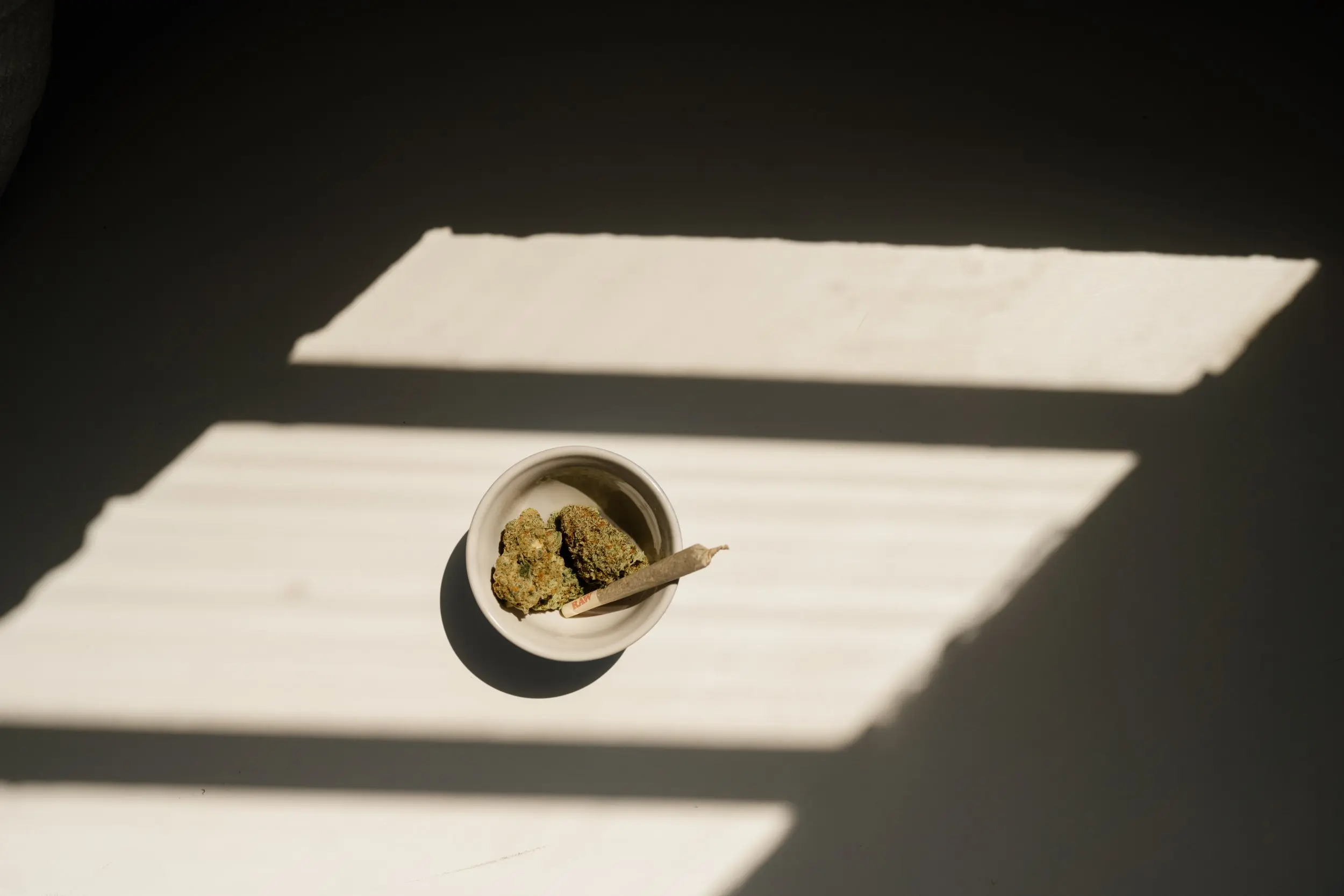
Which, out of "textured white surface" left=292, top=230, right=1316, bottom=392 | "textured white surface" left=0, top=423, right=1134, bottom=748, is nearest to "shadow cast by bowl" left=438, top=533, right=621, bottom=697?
"textured white surface" left=0, top=423, right=1134, bottom=748

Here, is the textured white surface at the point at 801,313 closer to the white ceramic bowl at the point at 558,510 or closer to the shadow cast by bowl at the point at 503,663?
the white ceramic bowl at the point at 558,510

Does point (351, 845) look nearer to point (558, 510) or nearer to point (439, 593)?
point (439, 593)

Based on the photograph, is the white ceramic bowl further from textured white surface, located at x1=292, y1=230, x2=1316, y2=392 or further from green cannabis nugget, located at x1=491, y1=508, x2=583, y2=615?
textured white surface, located at x1=292, y1=230, x2=1316, y2=392

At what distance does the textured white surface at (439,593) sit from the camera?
41.7 inches

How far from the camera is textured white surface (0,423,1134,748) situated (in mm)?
1060

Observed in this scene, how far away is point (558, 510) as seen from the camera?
1.01 meters

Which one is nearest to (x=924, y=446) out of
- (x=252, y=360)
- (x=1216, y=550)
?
(x=1216, y=550)

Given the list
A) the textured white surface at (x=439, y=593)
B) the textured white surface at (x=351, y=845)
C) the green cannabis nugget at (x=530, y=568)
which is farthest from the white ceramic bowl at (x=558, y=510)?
the textured white surface at (x=351, y=845)

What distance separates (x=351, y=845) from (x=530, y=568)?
474 mm

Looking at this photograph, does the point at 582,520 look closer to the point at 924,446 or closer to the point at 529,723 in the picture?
the point at 529,723

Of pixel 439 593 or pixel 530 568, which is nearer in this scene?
pixel 530 568

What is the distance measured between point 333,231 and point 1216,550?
4.63ft

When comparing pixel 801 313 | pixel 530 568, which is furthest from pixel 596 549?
pixel 801 313

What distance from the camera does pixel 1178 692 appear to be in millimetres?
1118
